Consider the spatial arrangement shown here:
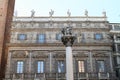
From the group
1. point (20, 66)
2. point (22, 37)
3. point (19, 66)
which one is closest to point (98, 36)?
point (22, 37)

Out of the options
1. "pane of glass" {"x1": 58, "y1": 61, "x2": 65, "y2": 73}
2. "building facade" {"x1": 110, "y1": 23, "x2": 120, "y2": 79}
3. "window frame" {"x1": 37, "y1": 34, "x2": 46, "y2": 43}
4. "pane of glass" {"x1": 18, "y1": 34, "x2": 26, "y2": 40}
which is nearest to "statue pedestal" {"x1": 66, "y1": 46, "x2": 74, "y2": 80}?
"pane of glass" {"x1": 58, "y1": 61, "x2": 65, "y2": 73}

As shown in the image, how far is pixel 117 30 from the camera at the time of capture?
Result: 39.2m

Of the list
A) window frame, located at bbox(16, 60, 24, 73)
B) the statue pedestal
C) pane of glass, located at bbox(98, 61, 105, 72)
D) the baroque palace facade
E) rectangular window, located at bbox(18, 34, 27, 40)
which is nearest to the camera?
the statue pedestal

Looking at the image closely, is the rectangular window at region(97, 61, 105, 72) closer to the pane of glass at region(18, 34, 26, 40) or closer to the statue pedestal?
the pane of glass at region(18, 34, 26, 40)

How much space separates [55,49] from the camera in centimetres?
3741

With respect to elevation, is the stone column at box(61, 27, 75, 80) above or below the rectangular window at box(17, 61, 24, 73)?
above

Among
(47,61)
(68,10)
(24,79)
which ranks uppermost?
(68,10)

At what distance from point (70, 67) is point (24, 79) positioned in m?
17.2

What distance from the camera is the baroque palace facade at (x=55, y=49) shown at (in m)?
35.9

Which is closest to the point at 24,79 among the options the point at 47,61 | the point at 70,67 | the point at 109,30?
the point at 47,61

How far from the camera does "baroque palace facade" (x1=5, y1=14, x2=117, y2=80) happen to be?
118 ft

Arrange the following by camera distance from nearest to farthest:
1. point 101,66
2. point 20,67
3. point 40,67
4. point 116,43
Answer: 1. point 20,67
2. point 40,67
3. point 101,66
4. point 116,43

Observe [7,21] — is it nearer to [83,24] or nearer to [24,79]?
[24,79]

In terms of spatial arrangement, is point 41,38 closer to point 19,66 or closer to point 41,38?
point 41,38
